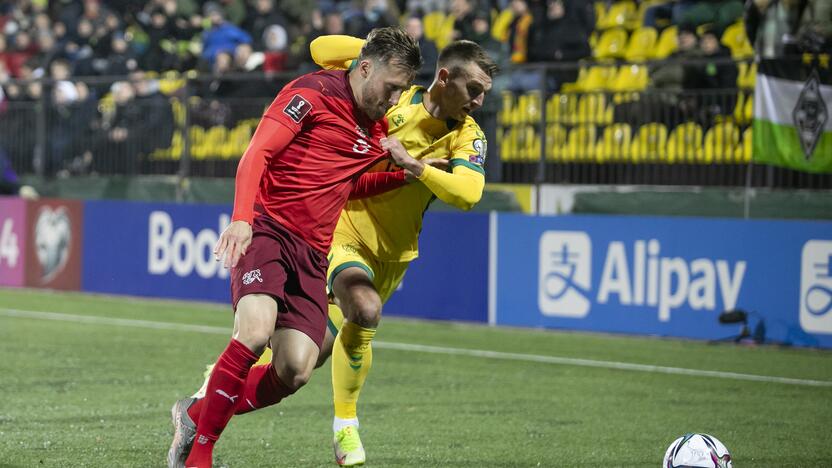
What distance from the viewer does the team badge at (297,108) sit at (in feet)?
19.4

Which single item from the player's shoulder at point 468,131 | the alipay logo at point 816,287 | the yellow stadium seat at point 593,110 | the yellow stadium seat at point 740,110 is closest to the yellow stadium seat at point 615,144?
the yellow stadium seat at point 593,110

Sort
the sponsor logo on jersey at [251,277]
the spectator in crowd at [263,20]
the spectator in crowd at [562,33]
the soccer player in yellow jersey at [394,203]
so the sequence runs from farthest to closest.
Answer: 1. the spectator in crowd at [263,20]
2. the spectator in crowd at [562,33]
3. the soccer player in yellow jersey at [394,203]
4. the sponsor logo on jersey at [251,277]

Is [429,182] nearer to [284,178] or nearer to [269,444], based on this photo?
[284,178]

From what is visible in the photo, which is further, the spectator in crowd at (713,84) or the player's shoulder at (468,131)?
the spectator in crowd at (713,84)

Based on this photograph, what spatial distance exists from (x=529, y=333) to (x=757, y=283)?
2.39 m

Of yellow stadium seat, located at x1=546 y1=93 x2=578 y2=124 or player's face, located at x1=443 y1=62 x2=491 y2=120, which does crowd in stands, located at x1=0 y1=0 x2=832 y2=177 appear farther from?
player's face, located at x1=443 y1=62 x2=491 y2=120

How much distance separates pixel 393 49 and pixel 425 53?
9.20 metres

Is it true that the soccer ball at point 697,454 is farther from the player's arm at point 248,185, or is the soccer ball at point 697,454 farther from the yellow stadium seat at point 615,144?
the yellow stadium seat at point 615,144

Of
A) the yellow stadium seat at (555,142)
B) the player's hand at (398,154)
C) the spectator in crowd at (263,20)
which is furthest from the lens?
the spectator in crowd at (263,20)

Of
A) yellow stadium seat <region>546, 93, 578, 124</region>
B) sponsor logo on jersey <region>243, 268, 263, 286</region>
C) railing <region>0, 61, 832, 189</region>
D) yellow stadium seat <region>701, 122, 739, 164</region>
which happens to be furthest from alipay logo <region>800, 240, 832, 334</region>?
sponsor logo on jersey <region>243, 268, 263, 286</region>

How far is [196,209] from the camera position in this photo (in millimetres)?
15961

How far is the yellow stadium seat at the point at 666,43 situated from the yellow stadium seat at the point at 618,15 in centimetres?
69

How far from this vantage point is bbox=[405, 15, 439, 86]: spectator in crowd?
14234 mm

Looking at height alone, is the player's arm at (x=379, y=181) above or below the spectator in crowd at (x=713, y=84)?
below
